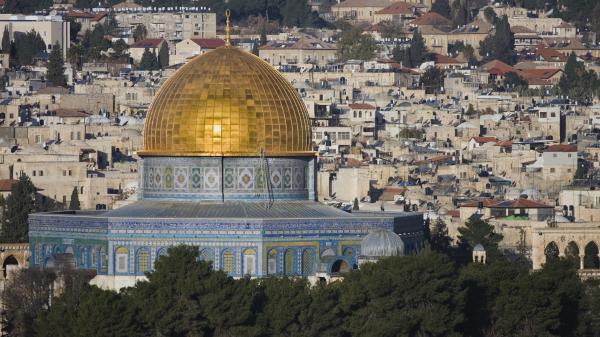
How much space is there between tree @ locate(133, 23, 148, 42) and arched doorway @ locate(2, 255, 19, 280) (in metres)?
91.3

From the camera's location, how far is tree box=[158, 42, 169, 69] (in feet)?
501

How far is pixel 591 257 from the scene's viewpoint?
3413 inches

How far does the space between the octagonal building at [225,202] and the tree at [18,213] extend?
839cm

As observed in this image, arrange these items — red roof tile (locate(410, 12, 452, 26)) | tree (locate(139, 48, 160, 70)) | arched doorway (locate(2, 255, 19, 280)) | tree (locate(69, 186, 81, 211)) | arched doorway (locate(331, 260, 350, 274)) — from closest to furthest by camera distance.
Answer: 1. arched doorway (locate(331, 260, 350, 274))
2. arched doorway (locate(2, 255, 19, 280))
3. tree (locate(69, 186, 81, 211))
4. tree (locate(139, 48, 160, 70))
5. red roof tile (locate(410, 12, 452, 26))

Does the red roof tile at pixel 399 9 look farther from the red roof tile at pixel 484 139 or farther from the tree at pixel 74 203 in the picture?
the tree at pixel 74 203

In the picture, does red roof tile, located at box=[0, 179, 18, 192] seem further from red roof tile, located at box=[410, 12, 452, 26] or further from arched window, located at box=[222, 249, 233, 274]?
red roof tile, located at box=[410, 12, 452, 26]

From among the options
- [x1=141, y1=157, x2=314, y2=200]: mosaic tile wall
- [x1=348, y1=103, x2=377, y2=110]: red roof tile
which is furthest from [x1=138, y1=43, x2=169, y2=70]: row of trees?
[x1=141, y1=157, x2=314, y2=200]: mosaic tile wall

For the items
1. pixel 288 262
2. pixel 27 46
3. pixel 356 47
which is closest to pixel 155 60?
pixel 27 46

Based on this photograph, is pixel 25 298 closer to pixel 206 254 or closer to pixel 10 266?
pixel 206 254

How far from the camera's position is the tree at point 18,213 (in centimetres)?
8044

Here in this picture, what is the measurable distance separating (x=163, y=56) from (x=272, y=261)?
86.0m

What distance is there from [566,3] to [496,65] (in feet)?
91.2

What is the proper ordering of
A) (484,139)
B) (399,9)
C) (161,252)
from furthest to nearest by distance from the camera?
(399,9), (484,139), (161,252)

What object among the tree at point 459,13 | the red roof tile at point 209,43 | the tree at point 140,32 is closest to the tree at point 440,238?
the red roof tile at point 209,43
